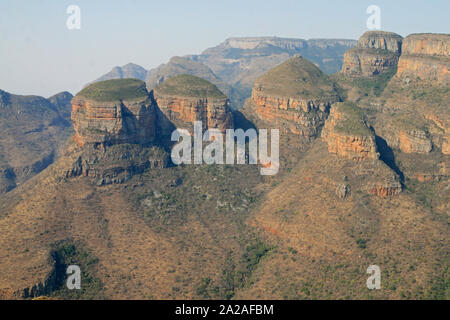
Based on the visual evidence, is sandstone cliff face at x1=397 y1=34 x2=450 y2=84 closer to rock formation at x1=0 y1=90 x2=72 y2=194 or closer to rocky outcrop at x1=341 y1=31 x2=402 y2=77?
rocky outcrop at x1=341 y1=31 x2=402 y2=77

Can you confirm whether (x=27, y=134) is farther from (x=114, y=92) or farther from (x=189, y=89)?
(x=189, y=89)

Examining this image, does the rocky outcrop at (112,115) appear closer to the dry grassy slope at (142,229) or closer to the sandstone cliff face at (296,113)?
the dry grassy slope at (142,229)

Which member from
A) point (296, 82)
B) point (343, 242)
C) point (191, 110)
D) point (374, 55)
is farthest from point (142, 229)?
point (374, 55)

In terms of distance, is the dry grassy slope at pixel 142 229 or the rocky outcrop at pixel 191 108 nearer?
the dry grassy slope at pixel 142 229

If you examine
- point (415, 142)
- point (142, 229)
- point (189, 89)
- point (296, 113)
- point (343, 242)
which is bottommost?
point (142, 229)

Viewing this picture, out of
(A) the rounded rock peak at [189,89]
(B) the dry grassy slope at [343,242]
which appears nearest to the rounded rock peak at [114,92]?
(A) the rounded rock peak at [189,89]
